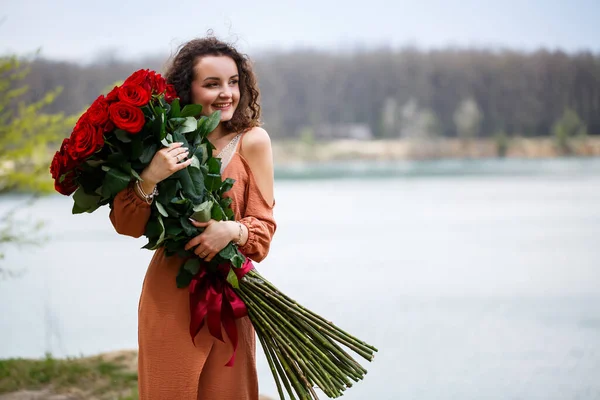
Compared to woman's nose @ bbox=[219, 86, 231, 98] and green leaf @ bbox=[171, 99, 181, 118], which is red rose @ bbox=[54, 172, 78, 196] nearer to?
green leaf @ bbox=[171, 99, 181, 118]

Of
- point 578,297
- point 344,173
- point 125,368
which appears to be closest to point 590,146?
point 344,173

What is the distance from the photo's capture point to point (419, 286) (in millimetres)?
7438

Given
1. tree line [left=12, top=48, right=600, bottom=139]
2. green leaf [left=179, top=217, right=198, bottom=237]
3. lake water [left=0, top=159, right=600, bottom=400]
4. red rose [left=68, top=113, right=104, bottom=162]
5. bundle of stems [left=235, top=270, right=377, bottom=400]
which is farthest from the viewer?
tree line [left=12, top=48, right=600, bottom=139]

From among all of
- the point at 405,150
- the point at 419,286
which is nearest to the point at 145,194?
the point at 419,286

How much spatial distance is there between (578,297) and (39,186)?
5392 millimetres

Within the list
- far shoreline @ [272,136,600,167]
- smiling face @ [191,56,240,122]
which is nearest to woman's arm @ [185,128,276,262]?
smiling face @ [191,56,240,122]

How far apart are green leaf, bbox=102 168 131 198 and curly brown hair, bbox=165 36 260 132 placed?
0.34 m

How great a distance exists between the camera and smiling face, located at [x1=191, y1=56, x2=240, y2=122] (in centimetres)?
170

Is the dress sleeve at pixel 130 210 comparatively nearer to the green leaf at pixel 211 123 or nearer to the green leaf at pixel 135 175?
the green leaf at pixel 135 175

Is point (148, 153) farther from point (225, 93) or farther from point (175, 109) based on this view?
point (225, 93)

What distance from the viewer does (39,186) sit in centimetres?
374

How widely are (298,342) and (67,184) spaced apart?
0.71 meters

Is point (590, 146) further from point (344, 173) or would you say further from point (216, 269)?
point (216, 269)

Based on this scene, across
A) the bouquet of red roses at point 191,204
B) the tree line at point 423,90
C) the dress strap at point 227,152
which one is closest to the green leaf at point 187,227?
the bouquet of red roses at point 191,204
